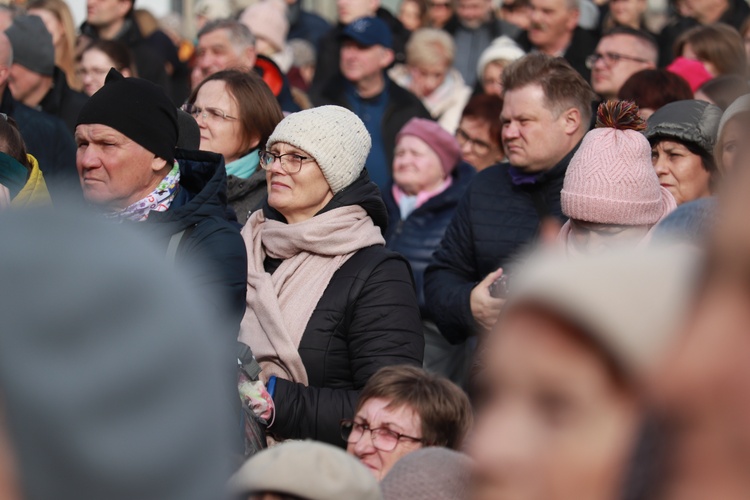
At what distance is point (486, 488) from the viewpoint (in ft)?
3.41

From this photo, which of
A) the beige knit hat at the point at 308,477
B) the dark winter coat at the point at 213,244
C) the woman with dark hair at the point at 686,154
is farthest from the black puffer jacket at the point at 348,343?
the beige knit hat at the point at 308,477

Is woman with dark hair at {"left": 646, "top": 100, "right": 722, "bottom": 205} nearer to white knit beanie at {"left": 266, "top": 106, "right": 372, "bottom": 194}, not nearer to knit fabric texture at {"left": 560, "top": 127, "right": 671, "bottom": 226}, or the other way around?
knit fabric texture at {"left": 560, "top": 127, "right": 671, "bottom": 226}

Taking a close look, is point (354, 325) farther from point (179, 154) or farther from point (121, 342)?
point (121, 342)

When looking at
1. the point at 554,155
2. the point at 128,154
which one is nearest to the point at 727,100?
the point at 554,155

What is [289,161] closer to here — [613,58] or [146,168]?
[146,168]

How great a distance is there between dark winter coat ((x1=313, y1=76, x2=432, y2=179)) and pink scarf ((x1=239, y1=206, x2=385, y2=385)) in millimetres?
3737

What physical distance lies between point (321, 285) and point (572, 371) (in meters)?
3.69

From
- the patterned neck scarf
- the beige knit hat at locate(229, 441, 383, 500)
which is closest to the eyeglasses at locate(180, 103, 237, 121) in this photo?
the patterned neck scarf

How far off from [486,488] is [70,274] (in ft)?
1.25

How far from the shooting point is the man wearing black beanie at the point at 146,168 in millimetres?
4355

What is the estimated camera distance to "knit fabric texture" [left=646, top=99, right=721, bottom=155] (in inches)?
214

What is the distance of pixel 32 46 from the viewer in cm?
730

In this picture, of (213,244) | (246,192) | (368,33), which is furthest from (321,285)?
(368,33)

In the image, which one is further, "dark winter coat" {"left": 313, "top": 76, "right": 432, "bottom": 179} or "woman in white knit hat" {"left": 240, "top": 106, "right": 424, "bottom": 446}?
"dark winter coat" {"left": 313, "top": 76, "right": 432, "bottom": 179}
